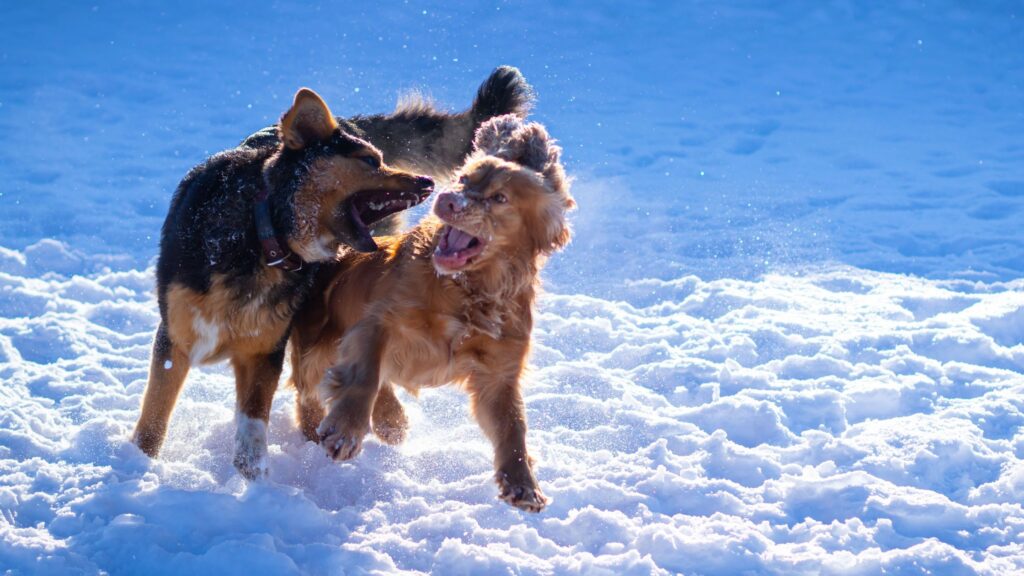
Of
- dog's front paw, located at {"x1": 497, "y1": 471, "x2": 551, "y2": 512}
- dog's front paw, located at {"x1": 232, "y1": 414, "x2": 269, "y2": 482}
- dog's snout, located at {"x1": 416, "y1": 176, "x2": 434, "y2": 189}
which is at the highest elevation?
dog's snout, located at {"x1": 416, "y1": 176, "x2": 434, "y2": 189}

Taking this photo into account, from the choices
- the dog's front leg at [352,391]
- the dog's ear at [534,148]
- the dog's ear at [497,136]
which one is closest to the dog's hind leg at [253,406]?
the dog's front leg at [352,391]

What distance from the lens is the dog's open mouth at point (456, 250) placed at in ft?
11.1

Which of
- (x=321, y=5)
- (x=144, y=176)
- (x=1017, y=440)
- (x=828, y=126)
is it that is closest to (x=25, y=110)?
(x=144, y=176)

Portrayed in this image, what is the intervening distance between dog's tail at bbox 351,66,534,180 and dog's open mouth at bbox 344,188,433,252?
33.2 inches

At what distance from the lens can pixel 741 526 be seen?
11.0ft

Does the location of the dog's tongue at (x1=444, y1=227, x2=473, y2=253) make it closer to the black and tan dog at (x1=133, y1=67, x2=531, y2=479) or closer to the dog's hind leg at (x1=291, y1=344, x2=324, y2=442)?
the black and tan dog at (x1=133, y1=67, x2=531, y2=479)

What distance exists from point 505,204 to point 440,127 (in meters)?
1.62

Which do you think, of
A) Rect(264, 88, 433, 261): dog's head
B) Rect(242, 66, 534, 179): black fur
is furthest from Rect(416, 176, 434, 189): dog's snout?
Rect(242, 66, 534, 179): black fur

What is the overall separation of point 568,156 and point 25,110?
5779 millimetres

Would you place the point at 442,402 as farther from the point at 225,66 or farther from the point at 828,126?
the point at 225,66

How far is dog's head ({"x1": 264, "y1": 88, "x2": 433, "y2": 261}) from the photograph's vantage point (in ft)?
12.0

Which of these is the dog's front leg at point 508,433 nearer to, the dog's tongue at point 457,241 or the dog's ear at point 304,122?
→ the dog's tongue at point 457,241

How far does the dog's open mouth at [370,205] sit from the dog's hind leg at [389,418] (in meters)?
0.74

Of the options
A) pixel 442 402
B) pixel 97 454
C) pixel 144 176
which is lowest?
pixel 97 454
